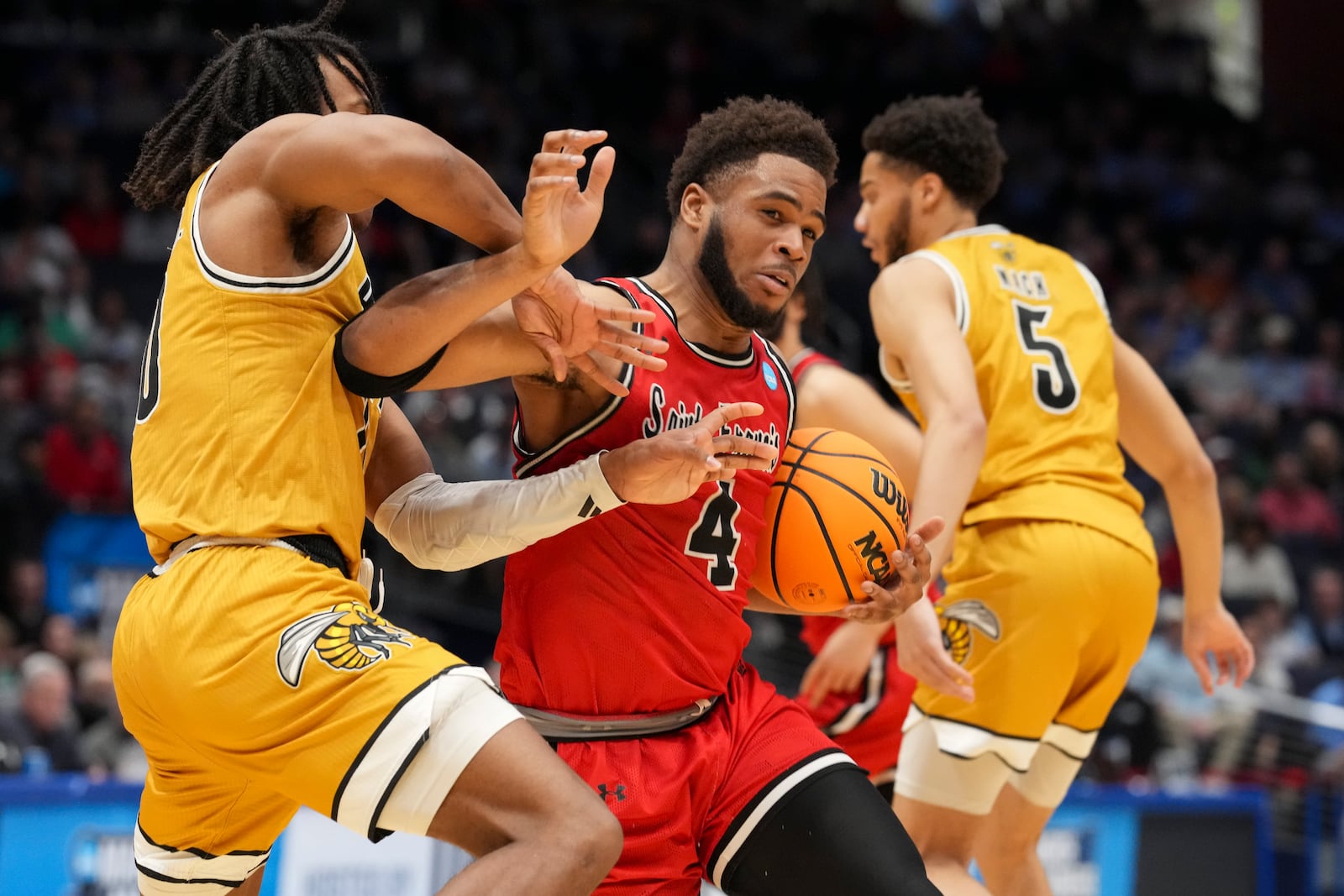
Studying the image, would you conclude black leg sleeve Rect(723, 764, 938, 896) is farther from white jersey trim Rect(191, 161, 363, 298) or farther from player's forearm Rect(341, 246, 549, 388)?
white jersey trim Rect(191, 161, 363, 298)

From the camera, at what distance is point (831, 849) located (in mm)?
3234

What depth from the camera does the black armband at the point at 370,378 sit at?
3027mm

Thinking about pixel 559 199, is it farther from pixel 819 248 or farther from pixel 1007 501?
pixel 819 248

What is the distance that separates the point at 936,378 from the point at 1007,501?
49 cm

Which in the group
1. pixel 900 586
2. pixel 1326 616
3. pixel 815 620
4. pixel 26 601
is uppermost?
pixel 900 586

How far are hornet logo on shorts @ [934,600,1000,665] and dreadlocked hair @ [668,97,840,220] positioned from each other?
1334mm

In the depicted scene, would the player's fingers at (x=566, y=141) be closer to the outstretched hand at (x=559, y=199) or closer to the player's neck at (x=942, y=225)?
the outstretched hand at (x=559, y=199)

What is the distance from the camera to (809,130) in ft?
12.1

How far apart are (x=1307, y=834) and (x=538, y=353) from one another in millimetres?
7410

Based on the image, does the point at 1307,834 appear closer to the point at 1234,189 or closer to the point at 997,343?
the point at 997,343

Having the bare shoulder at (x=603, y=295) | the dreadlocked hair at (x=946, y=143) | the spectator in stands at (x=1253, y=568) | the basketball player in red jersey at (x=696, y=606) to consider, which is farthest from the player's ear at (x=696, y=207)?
the spectator in stands at (x=1253, y=568)

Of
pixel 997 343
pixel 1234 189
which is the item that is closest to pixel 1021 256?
pixel 997 343

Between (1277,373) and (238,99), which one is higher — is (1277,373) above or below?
below

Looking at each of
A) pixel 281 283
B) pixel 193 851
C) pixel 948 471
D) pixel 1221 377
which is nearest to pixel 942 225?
pixel 948 471
